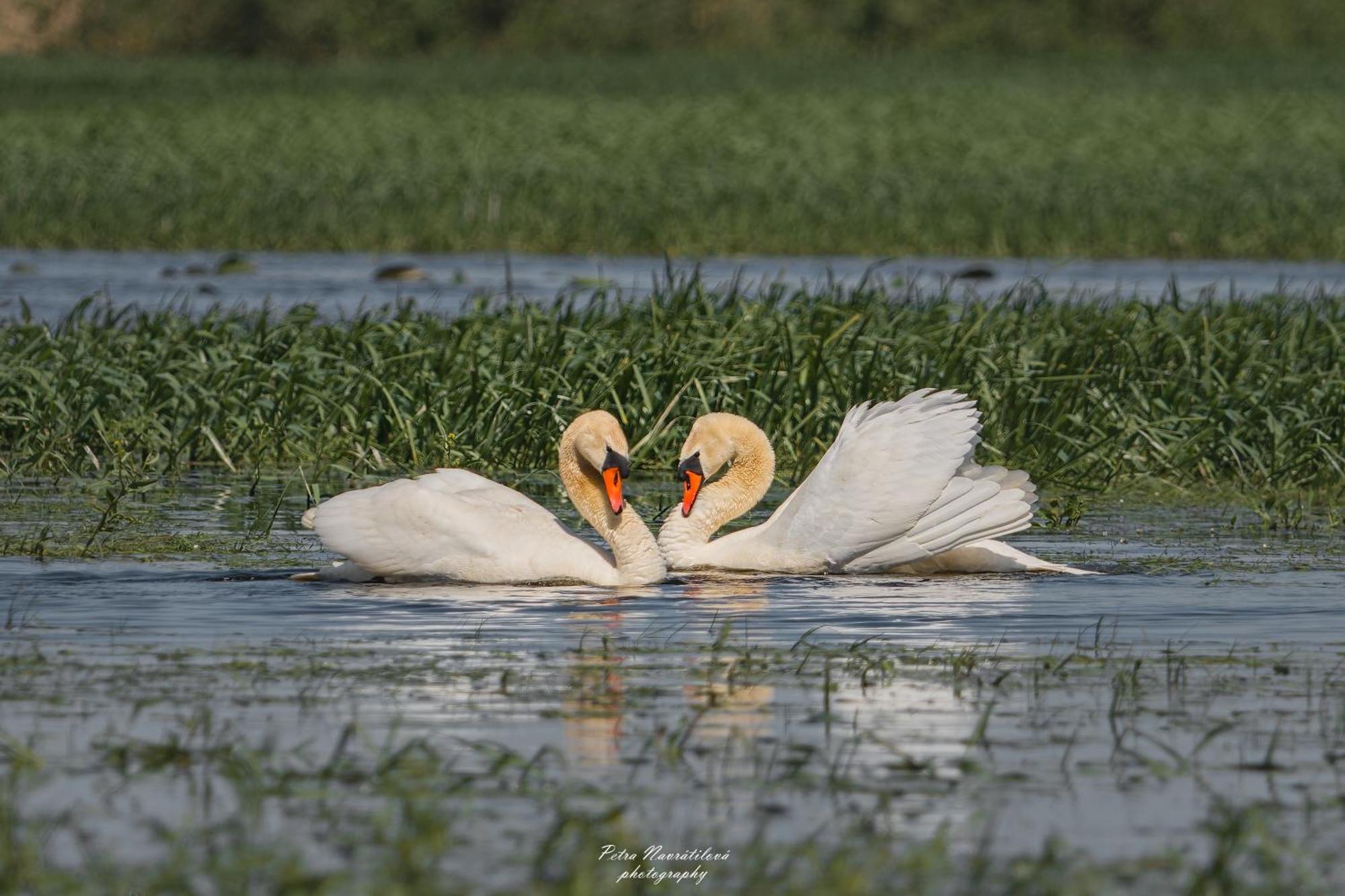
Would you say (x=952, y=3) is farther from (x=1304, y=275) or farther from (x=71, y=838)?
(x=71, y=838)

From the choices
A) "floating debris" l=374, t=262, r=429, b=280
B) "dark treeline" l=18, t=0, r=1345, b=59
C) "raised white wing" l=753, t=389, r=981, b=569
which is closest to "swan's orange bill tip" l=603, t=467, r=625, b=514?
→ "raised white wing" l=753, t=389, r=981, b=569

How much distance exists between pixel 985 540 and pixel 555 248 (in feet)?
64.8

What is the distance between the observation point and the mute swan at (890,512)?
10.6 m

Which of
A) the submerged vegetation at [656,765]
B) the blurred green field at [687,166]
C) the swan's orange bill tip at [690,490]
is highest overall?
the blurred green field at [687,166]

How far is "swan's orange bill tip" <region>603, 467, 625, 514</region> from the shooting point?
33.8 feet

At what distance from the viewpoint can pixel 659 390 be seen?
45.8 ft

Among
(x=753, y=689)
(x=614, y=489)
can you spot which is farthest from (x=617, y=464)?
(x=753, y=689)

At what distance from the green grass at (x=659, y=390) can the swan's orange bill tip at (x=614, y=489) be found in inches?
93.3

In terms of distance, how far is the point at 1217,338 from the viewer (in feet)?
51.0

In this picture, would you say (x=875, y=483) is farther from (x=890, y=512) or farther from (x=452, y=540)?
(x=452, y=540)

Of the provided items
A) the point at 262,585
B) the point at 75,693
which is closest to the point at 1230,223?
the point at 262,585

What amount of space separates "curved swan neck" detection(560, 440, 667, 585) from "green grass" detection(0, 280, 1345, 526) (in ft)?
7.02

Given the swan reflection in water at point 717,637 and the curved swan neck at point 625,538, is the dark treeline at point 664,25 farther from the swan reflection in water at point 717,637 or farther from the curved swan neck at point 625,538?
the swan reflection in water at point 717,637

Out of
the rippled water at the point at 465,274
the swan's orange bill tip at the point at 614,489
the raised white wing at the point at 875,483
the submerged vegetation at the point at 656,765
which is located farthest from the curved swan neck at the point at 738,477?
the rippled water at the point at 465,274
